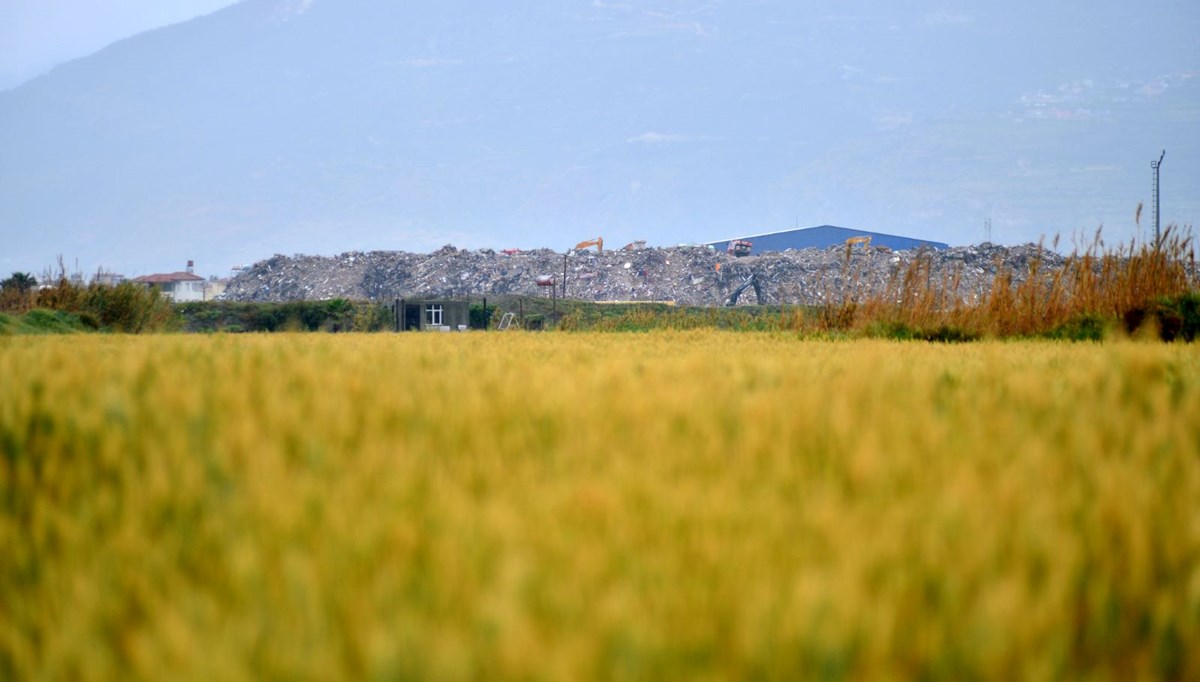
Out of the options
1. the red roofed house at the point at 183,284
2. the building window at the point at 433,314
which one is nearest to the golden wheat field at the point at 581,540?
the building window at the point at 433,314

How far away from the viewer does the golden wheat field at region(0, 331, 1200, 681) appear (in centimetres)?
107

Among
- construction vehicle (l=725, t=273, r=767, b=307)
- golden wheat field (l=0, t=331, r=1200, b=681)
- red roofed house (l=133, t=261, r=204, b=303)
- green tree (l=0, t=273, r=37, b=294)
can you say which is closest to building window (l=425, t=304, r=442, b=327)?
green tree (l=0, t=273, r=37, b=294)

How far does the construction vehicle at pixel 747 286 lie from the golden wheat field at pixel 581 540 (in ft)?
206

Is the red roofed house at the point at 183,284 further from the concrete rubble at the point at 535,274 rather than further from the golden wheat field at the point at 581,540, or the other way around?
the golden wheat field at the point at 581,540

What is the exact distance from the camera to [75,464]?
1859 millimetres

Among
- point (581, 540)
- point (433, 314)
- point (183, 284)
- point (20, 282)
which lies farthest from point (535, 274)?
point (581, 540)

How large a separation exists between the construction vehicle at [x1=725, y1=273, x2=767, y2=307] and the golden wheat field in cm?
6284

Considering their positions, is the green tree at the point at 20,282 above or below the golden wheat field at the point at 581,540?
above

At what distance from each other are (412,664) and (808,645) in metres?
0.38

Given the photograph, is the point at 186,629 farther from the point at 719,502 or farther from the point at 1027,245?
the point at 1027,245

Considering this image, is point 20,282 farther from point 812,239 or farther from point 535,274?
point 812,239

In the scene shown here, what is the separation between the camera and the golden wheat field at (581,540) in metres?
1.07

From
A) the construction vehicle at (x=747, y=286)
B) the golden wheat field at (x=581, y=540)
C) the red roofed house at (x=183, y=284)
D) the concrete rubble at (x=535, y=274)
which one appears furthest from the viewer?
the red roofed house at (x=183, y=284)

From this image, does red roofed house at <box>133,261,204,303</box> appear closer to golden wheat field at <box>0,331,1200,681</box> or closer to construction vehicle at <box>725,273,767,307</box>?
construction vehicle at <box>725,273,767,307</box>
